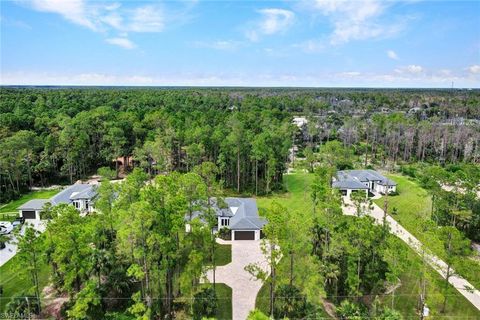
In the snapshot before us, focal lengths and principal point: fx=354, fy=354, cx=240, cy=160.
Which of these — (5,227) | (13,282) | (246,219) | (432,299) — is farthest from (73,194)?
(432,299)

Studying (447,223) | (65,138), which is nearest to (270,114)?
(65,138)

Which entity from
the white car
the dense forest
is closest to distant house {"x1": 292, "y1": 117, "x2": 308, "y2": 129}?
the dense forest

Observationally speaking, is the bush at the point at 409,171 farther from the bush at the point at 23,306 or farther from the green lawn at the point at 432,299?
the bush at the point at 23,306

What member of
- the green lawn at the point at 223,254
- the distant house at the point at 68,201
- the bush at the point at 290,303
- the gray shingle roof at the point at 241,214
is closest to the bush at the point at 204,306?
the bush at the point at 290,303

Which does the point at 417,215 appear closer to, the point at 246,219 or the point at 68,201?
the point at 246,219

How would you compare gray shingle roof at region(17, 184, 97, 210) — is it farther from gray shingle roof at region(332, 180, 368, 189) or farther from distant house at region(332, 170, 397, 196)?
gray shingle roof at region(332, 180, 368, 189)
